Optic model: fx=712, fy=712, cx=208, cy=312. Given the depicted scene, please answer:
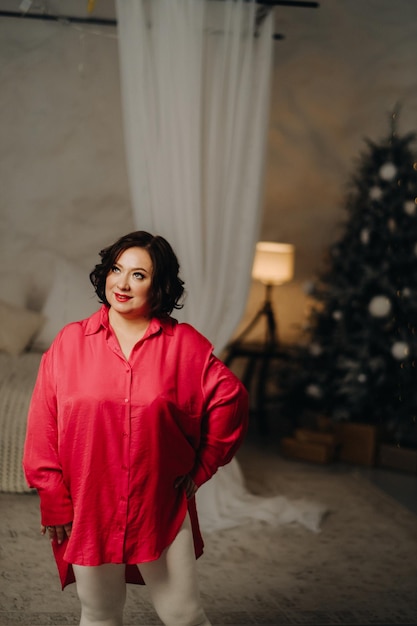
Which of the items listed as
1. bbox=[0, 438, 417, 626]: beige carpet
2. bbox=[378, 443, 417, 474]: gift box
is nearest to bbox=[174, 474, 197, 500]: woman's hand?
bbox=[0, 438, 417, 626]: beige carpet

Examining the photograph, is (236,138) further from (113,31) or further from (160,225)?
(113,31)

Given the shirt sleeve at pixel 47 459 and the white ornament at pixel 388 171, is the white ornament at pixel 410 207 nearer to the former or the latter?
the white ornament at pixel 388 171

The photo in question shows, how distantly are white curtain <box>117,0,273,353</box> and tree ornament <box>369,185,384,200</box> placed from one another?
1.51m

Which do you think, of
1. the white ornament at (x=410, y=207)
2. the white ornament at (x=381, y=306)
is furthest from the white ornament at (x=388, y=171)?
the white ornament at (x=381, y=306)

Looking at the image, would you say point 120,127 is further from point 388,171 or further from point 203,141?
point 203,141

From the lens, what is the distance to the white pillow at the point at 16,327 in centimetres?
405

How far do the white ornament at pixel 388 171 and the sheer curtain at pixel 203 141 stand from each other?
1.49m

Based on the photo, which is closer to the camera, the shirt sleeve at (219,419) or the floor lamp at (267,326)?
the shirt sleeve at (219,419)

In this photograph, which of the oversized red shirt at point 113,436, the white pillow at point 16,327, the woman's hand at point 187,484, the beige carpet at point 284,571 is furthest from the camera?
the white pillow at point 16,327

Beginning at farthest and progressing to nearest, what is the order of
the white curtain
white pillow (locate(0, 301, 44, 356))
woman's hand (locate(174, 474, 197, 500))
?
white pillow (locate(0, 301, 44, 356)), the white curtain, woman's hand (locate(174, 474, 197, 500))

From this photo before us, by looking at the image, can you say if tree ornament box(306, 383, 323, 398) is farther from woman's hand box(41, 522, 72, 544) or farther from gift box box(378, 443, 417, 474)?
woman's hand box(41, 522, 72, 544)

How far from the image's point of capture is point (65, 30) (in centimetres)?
471

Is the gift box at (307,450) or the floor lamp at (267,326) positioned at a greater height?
the floor lamp at (267,326)

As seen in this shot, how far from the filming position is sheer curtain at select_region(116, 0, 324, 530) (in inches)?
115
